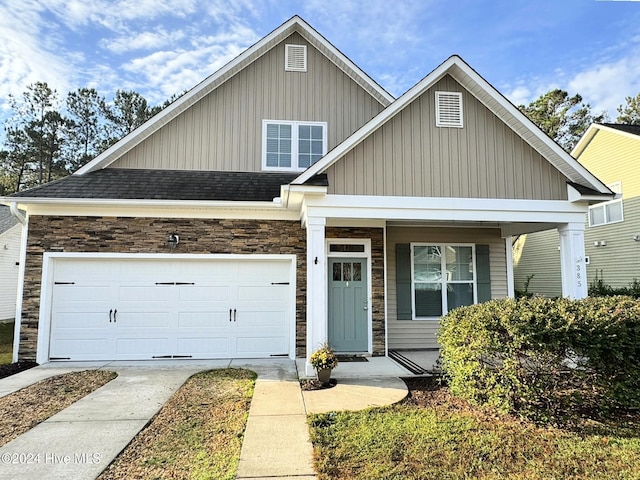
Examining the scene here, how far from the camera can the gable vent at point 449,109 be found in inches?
281

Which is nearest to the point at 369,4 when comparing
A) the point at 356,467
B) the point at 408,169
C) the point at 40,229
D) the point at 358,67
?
the point at 358,67

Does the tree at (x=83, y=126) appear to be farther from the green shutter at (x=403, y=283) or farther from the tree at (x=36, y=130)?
the green shutter at (x=403, y=283)

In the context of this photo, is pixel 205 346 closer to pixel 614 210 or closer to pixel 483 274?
pixel 483 274

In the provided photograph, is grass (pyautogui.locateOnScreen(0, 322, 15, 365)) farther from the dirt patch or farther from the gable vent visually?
the gable vent

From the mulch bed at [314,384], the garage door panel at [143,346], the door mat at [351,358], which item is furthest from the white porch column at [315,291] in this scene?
the garage door panel at [143,346]

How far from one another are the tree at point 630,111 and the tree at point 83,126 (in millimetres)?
32201

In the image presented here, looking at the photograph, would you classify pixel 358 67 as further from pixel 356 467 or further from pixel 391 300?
pixel 356 467

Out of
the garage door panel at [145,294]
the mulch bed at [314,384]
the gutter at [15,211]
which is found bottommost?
the mulch bed at [314,384]

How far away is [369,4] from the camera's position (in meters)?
9.03

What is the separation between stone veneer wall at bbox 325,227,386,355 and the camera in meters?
8.57

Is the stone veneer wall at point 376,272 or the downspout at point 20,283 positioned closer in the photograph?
the downspout at point 20,283

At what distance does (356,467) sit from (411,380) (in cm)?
A: 320

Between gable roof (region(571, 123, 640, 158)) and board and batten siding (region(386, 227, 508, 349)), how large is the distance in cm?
797

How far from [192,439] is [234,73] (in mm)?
8558
